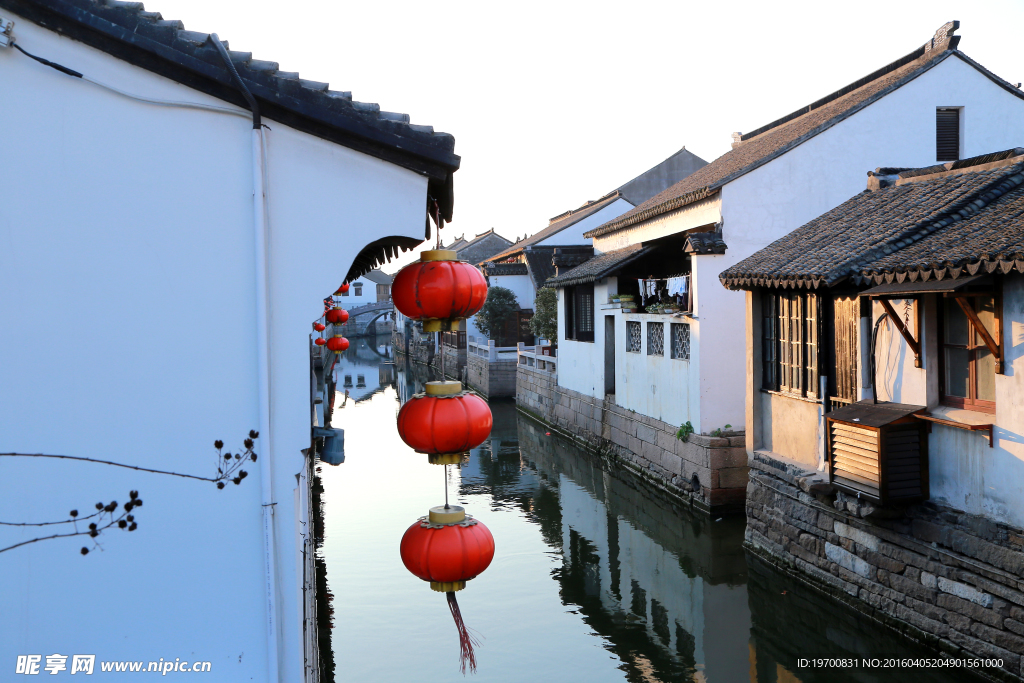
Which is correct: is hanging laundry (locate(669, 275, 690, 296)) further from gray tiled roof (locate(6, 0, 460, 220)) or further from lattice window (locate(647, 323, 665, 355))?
gray tiled roof (locate(6, 0, 460, 220))

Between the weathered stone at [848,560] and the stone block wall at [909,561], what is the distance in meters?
0.01

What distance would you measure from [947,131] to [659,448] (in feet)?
24.5

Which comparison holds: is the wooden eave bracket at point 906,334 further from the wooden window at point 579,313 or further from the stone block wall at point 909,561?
the wooden window at point 579,313

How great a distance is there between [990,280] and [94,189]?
664 centimetres

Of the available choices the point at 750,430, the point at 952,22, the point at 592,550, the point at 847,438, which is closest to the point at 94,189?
the point at 847,438

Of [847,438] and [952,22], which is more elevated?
[952,22]

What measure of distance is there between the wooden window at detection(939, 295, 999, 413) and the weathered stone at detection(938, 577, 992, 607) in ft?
5.12

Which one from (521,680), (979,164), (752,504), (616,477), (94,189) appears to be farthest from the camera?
(616,477)

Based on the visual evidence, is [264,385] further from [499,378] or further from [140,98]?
[499,378]

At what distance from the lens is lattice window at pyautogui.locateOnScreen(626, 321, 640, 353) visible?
1650 centimetres

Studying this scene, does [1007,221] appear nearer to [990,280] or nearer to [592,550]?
[990,280]

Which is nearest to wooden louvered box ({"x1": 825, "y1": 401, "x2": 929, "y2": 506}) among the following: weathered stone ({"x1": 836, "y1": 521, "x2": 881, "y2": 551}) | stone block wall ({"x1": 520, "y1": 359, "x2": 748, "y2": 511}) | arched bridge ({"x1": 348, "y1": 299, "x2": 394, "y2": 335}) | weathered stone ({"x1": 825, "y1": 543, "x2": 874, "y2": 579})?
weathered stone ({"x1": 836, "y1": 521, "x2": 881, "y2": 551})

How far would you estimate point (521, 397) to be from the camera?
26.7 metres

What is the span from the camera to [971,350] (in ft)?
23.7
